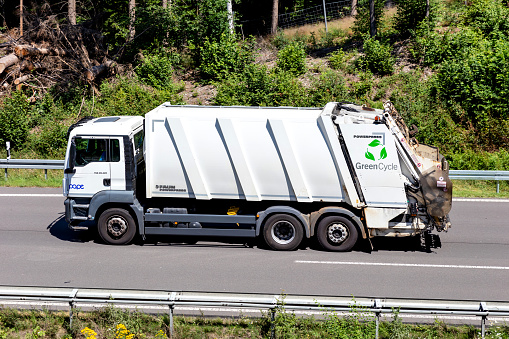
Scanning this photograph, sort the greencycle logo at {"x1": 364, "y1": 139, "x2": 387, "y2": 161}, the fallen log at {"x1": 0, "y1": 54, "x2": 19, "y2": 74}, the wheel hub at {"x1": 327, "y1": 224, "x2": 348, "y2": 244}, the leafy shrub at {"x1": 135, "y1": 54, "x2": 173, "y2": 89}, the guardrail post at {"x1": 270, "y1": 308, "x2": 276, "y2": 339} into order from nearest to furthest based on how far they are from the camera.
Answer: the guardrail post at {"x1": 270, "y1": 308, "x2": 276, "y2": 339}, the greencycle logo at {"x1": 364, "y1": 139, "x2": 387, "y2": 161}, the wheel hub at {"x1": 327, "y1": 224, "x2": 348, "y2": 244}, the fallen log at {"x1": 0, "y1": 54, "x2": 19, "y2": 74}, the leafy shrub at {"x1": 135, "y1": 54, "x2": 173, "y2": 89}

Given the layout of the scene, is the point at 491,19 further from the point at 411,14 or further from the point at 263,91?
the point at 263,91

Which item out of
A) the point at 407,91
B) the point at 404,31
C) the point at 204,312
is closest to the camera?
the point at 204,312

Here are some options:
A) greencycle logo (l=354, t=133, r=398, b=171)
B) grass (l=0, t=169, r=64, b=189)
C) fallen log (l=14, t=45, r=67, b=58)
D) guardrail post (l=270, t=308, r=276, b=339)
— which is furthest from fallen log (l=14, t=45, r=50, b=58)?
guardrail post (l=270, t=308, r=276, b=339)

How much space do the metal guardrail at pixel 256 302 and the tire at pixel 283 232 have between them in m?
3.26

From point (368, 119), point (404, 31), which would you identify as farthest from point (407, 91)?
point (368, 119)

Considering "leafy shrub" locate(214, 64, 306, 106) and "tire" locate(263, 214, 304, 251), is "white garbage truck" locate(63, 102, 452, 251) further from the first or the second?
"leafy shrub" locate(214, 64, 306, 106)

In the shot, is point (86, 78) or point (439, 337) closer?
point (439, 337)

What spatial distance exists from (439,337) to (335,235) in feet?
12.8

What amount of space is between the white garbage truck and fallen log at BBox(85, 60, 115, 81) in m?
11.2

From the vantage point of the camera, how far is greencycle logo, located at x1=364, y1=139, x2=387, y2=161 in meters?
10.5

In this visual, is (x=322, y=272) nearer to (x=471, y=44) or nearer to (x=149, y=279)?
(x=149, y=279)

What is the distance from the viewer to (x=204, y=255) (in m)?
11.1

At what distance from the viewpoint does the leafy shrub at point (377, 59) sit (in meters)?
21.2

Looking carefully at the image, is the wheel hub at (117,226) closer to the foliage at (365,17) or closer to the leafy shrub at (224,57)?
the leafy shrub at (224,57)
